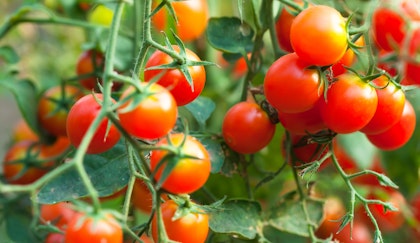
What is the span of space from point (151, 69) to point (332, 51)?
0.17 meters

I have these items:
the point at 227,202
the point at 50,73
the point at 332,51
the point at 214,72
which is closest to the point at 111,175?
the point at 227,202

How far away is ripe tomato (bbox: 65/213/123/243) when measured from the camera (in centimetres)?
47

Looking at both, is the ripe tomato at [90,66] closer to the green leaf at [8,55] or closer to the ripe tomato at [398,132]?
the green leaf at [8,55]

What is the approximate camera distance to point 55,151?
1015 mm

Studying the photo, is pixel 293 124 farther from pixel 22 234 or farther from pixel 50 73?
pixel 50 73

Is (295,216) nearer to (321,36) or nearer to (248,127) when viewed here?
(248,127)

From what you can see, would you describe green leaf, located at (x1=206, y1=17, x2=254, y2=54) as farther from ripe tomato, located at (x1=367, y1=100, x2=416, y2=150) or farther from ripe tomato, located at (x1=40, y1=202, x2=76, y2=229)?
ripe tomato, located at (x1=40, y1=202, x2=76, y2=229)

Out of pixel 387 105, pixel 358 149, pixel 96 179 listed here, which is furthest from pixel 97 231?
pixel 358 149

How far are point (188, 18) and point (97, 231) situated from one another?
550mm

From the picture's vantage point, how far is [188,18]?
969 mm

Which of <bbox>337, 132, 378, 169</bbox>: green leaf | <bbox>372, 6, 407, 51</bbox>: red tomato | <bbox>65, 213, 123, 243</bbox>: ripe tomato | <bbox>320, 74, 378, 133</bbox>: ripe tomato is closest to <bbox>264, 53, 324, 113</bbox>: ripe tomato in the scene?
<bbox>320, 74, 378, 133</bbox>: ripe tomato

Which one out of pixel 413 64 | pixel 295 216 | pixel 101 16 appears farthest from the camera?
pixel 101 16

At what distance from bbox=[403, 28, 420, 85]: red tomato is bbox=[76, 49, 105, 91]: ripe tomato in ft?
1.48

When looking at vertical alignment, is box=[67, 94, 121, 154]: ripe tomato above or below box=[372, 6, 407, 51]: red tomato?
above
